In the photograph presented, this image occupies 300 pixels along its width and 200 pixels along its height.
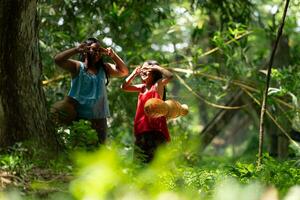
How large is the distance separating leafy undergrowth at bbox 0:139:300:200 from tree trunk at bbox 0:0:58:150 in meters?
0.35

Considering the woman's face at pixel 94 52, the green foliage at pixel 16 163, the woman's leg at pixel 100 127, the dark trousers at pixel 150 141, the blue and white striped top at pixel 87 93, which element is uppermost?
the woman's face at pixel 94 52

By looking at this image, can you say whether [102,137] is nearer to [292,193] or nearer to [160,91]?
[160,91]

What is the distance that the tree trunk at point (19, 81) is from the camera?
564 centimetres

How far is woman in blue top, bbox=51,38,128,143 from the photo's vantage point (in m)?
6.86

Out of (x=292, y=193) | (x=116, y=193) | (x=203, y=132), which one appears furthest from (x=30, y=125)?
(x=203, y=132)

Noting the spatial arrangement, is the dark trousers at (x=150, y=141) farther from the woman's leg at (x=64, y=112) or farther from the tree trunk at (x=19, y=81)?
the tree trunk at (x=19, y=81)

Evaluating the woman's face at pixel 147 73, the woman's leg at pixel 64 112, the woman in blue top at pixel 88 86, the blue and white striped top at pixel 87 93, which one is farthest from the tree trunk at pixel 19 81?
the woman's face at pixel 147 73

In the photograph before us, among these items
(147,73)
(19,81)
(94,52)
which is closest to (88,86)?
(94,52)

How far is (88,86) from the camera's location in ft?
22.9

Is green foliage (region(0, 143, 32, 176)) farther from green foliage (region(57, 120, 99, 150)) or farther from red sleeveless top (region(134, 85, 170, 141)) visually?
red sleeveless top (region(134, 85, 170, 141))

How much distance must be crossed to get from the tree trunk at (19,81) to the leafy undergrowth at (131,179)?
Result: 35 centimetres

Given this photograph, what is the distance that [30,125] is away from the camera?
5730 mm

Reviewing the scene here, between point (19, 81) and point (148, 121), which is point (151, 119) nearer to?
point (148, 121)

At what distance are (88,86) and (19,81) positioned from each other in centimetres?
134
